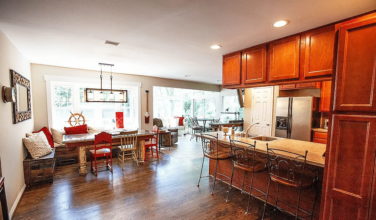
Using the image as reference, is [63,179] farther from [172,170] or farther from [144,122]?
[144,122]

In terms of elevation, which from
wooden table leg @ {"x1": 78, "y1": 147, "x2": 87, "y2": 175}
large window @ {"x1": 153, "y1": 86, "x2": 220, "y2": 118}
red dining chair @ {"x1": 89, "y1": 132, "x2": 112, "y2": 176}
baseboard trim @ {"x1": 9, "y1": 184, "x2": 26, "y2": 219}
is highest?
large window @ {"x1": 153, "y1": 86, "x2": 220, "y2": 118}

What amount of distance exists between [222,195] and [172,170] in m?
1.34

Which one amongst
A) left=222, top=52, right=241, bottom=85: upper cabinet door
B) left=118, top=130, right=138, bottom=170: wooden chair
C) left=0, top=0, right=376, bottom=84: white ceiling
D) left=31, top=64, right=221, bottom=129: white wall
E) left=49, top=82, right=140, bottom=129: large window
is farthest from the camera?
left=49, top=82, right=140, bottom=129: large window

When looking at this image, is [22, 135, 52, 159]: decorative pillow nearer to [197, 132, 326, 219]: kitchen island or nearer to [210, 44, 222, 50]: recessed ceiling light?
[197, 132, 326, 219]: kitchen island

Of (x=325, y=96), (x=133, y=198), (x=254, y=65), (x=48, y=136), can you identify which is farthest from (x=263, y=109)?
(x=48, y=136)

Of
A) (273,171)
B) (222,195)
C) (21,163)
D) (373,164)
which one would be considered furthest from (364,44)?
(21,163)

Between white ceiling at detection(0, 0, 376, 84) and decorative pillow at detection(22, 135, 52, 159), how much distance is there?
1577 mm

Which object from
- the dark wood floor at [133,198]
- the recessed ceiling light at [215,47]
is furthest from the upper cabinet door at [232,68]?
the dark wood floor at [133,198]

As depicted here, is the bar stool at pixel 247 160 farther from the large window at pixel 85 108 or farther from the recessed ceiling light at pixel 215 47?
the large window at pixel 85 108

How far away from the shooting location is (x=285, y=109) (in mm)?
4504

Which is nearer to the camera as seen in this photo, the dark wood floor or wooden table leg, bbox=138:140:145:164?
the dark wood floor

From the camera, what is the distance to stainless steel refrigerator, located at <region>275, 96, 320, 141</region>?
4.09m

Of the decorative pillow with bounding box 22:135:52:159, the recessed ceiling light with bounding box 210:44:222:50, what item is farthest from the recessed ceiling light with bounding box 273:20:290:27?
the decorative pillow with bounding box 22:135:52:159

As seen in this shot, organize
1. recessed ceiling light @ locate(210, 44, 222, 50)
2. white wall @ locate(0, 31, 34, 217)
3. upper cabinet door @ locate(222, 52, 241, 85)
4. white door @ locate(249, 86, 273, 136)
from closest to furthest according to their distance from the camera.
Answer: white wall @ locate(0, 31, 34, 217) → recessed ceiling light @ locate(210, 44, 222, 50) → upper cabinet door @ locate(222, 52, 241, 85) → white door @ locate(249, 86, 273, 136)
